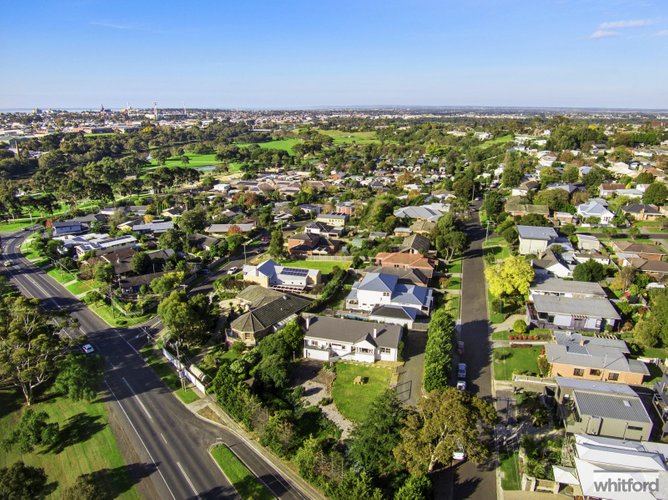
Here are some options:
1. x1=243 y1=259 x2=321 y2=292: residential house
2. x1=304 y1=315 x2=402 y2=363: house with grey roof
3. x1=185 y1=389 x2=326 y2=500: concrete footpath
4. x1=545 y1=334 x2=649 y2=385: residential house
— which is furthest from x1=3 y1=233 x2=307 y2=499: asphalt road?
x1=545 y1=334 x2=649 y2=385: residential house

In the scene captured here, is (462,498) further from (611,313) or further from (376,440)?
(611,313)

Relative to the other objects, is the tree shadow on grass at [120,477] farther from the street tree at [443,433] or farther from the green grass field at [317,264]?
the green grass field at [317,264]

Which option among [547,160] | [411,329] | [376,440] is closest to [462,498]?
[376,440]

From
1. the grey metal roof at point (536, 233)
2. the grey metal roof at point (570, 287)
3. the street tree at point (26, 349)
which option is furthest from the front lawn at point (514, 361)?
the street tree at point (26, 349)

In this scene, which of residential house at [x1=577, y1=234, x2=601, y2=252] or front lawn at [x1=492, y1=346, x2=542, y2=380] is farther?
residential house at [x1=577, y1=234, x2=601, y2=252]

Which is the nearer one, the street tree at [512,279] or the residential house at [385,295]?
the street tree at [512,279]

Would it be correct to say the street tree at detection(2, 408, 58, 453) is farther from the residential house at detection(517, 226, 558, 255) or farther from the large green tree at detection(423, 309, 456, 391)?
the residential house at detection(517, 226, 558, 255)
